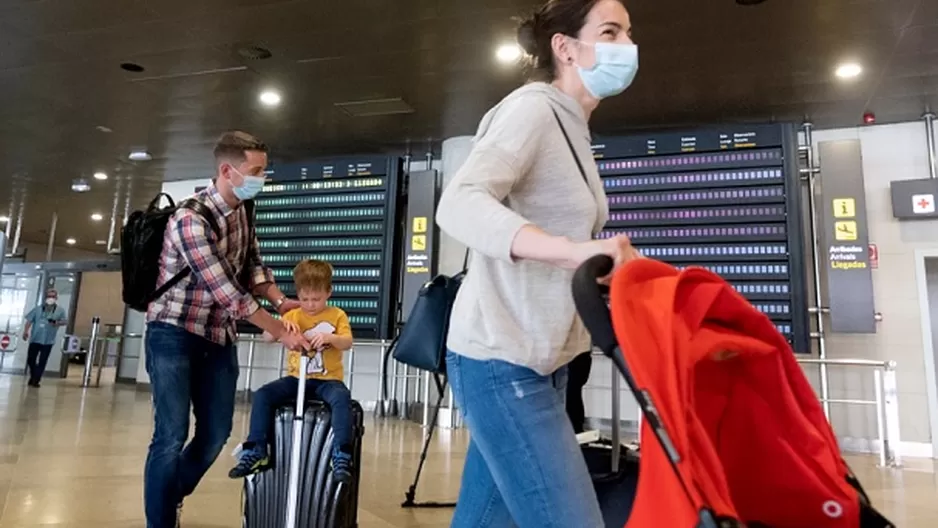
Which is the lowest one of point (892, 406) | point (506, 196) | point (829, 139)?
Result: point (892, 406)

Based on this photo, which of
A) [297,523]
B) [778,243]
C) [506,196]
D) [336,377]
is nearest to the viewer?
[506,196]

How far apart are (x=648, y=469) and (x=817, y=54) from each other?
5006 mm

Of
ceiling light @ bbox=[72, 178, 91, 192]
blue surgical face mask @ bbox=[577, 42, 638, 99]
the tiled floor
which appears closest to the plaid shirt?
the tiled floor

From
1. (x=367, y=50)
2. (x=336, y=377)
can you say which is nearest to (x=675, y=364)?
(x=336, y=377)

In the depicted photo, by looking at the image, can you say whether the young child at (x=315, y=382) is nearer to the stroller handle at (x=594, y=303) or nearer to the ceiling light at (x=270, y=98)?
the stroller handle at (x=594, y=303)

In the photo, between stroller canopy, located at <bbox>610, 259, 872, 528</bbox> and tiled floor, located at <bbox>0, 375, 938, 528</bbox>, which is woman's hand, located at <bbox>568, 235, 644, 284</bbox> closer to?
stroller canopy, located at <bbox>610, 259, 872, 528</bbox>

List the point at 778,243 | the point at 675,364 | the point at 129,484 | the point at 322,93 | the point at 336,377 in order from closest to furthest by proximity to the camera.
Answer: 1. the point at 675,364
2. the point at 336,377
3. the point at 129,484
4. the point at 778,243
5. the point at 322,93

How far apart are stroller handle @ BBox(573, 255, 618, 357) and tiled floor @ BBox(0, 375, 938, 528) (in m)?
2.21

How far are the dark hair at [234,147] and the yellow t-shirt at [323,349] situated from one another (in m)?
0.66

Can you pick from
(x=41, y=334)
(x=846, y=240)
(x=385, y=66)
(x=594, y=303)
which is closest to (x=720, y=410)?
(x=594, y=303)

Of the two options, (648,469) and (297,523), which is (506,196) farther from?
(297,523)

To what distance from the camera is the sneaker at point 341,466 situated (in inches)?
88.5

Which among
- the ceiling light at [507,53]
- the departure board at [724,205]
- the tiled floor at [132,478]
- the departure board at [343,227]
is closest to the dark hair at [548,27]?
the tiled floor at [132,478]

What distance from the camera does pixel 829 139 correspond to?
623cm
